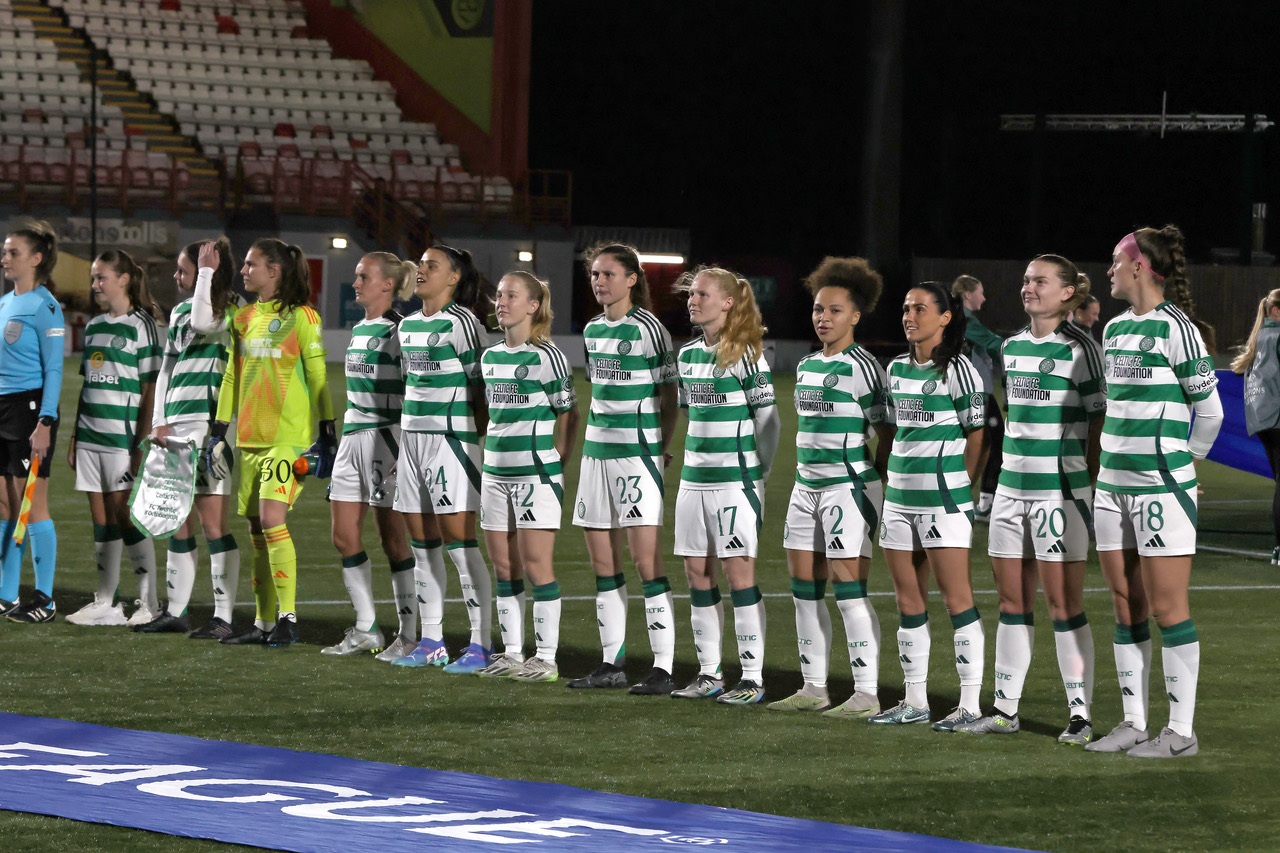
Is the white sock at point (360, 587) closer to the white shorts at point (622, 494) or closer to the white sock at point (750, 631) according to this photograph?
the white shorts at point (622, 494)

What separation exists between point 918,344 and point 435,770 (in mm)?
2367

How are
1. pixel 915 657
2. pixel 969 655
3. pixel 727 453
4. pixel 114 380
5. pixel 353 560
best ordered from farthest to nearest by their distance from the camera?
1. pixel 114 380
2. pixel 353 560
3. pixel 727 453
4. pixel 915 657
5. pixel 969 655

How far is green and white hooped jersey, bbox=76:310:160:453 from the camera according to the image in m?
7.78

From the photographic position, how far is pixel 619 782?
202 inches

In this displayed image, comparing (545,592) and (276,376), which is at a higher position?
(276,376)

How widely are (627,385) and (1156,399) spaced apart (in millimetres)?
2097

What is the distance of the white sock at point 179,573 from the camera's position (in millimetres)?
7668

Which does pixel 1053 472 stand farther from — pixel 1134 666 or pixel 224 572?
pixel 224 572

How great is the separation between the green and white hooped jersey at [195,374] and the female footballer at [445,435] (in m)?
1.11

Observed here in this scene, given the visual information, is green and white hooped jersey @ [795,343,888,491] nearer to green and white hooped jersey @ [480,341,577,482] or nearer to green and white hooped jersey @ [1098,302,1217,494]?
green and white hooped jersey @ [1098,302,1217,494]

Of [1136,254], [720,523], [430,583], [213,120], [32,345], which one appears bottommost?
[430,583]

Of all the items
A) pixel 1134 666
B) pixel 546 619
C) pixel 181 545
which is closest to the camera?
pixel 1134 666

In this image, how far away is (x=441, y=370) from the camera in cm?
685

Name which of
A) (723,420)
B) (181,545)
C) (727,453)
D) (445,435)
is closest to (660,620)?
(727,453)
